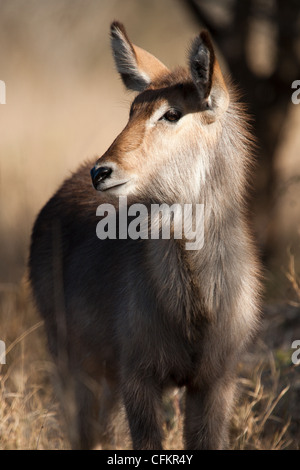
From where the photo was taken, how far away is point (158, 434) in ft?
12.3

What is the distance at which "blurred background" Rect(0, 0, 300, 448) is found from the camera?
4.66 metres

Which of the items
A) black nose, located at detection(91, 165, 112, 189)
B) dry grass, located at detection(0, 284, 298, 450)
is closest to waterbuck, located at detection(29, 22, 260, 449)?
black nose, located at detection(91, 165, 112, 189)

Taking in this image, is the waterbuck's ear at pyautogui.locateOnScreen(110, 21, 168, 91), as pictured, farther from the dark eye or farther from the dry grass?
the dry grass

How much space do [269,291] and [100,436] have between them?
214 centimetres

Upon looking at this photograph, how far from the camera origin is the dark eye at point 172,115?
11.6ft

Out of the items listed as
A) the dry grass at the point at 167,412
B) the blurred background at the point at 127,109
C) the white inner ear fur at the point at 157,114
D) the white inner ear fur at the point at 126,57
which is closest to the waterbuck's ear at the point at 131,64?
the white inner ear fur at the point at 126,57

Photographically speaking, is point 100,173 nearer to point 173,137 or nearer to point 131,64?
point 173,137

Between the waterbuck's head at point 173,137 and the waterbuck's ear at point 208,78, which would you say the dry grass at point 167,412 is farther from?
the waterbuck's ear at point 208,78

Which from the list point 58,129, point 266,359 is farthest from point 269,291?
point 58,129

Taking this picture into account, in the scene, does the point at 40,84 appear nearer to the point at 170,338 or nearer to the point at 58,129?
the point at 58,129

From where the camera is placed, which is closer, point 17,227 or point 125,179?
point 125,179

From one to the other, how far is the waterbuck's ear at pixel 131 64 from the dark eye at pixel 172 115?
46cm

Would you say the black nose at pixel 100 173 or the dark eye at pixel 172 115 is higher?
the dark eye at pixel 172 115

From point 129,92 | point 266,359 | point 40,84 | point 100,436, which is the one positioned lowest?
point 100,436
